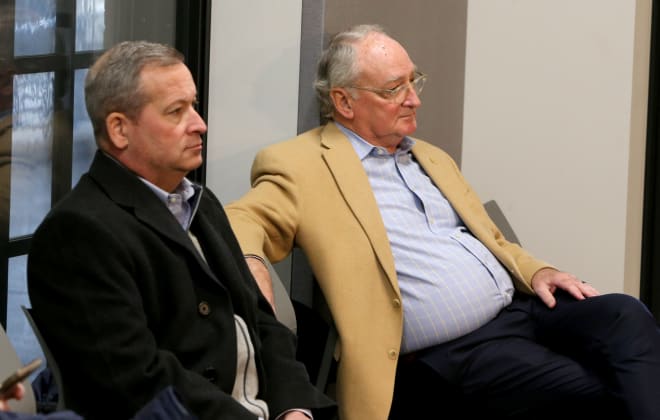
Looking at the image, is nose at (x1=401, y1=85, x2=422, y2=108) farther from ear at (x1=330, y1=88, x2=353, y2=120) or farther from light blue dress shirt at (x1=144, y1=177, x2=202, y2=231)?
light blue dress shirt at (x1=144, y1=177, x2=202, y2=231)

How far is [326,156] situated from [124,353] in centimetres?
142

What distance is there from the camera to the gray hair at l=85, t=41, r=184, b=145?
265cm

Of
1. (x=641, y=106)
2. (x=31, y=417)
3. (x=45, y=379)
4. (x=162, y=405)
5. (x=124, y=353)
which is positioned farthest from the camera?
(x=641, y=106)

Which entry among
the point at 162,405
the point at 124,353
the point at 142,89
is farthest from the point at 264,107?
the point at 162,405

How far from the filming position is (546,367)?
344 centimetres

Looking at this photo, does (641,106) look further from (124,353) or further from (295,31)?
(124,353)

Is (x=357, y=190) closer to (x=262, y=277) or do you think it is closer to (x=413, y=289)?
(x=413, y=289)

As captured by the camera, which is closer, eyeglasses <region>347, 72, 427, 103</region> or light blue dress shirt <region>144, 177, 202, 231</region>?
light blue dress shirt <region>144, 177, 202, 231</region>

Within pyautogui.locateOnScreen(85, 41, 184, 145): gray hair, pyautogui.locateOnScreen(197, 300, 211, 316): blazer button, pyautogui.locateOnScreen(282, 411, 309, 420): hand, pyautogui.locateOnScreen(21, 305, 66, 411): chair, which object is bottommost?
pyautogui.locateOnScreen(282, 411, 309, 420): hand

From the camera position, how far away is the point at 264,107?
4.07 m

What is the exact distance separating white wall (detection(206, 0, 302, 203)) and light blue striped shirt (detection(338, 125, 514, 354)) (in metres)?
0.32

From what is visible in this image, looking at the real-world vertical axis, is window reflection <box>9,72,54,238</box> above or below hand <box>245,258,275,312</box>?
above

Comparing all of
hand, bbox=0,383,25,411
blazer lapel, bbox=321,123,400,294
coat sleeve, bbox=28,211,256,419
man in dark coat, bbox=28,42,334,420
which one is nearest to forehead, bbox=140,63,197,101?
man in dark coat, bbox=28,42,334,420

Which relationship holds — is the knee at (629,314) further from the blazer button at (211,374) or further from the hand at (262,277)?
the blazer button at (211,374)
